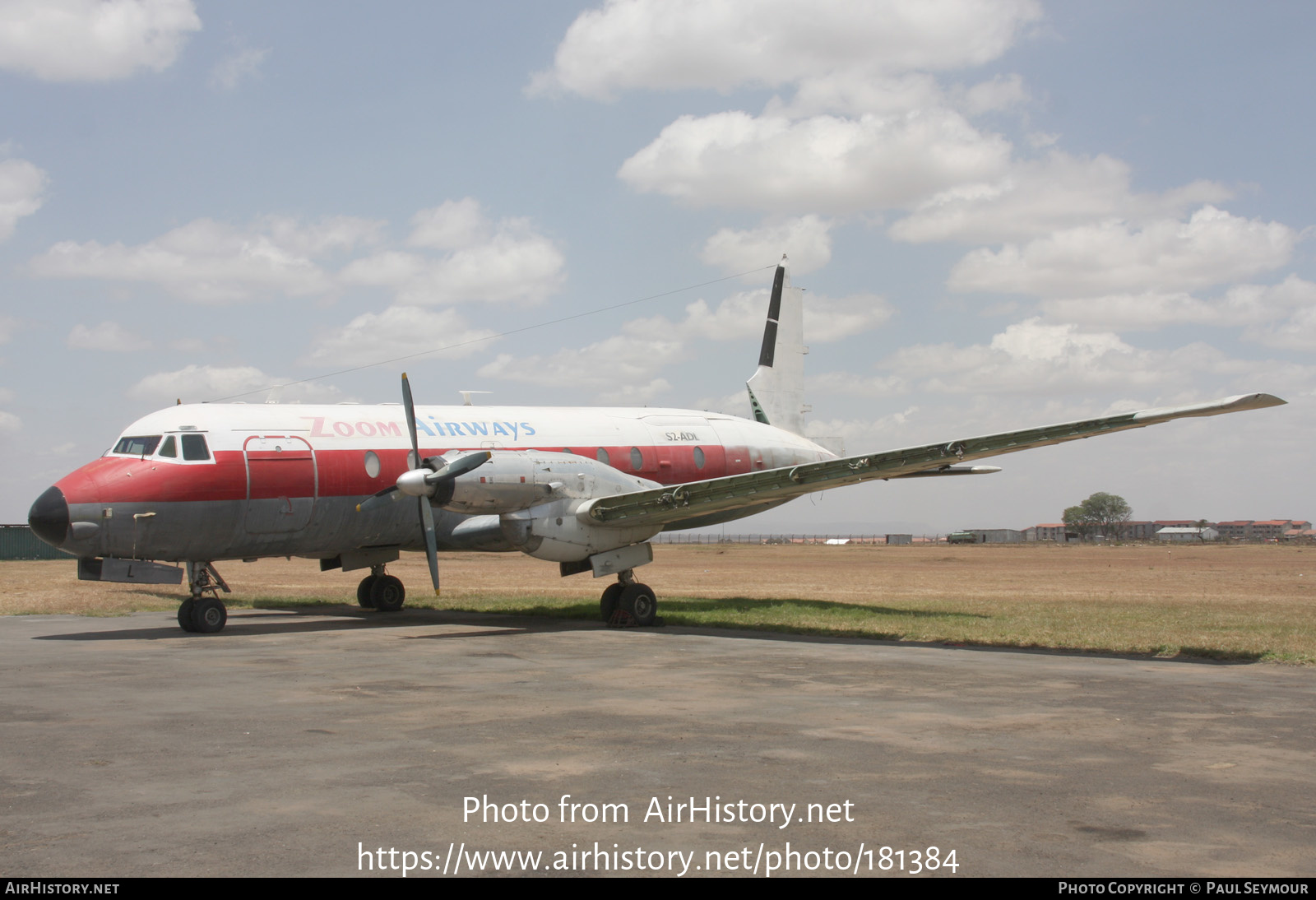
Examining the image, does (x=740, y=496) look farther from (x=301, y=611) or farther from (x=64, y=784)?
(x=64, y=784)

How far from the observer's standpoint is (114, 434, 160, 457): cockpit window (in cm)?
2081

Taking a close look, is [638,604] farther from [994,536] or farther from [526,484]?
[994,536]

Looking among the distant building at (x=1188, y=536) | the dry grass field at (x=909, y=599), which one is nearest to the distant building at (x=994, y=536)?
the distant building at (x=1188, y=536)

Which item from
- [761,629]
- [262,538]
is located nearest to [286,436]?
[262,538]

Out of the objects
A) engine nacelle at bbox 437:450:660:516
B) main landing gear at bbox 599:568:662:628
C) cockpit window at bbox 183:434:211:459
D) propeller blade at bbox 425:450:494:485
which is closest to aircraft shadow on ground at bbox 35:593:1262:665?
main landing gear at bbox 599:568:662:628

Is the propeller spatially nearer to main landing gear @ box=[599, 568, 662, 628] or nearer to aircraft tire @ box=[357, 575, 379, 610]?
main landing gear @ box=[599, 568, 662, 628]

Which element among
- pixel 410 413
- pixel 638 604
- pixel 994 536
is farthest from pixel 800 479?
pixel 994 536

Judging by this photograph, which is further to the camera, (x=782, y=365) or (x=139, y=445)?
(x=782, y=365)

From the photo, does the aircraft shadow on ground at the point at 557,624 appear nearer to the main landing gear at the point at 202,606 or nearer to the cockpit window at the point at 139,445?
the main landing gear at the point at 202,606

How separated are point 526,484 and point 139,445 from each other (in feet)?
24.4

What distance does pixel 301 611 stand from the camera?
2702 cm

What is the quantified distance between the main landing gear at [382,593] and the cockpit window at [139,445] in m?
6.96

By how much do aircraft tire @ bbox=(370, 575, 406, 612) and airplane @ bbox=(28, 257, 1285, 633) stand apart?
1.34 metres

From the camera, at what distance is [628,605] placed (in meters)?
22.4
